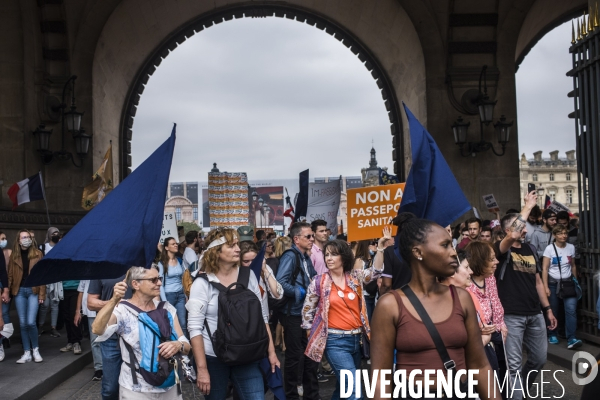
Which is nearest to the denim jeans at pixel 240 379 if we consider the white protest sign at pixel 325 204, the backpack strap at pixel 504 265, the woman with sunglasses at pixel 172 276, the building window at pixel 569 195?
the backpack strap at pixel 504 265

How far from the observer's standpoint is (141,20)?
59.3 ft

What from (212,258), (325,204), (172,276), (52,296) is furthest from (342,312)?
(325,204)

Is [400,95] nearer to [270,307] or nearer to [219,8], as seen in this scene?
[219,8]

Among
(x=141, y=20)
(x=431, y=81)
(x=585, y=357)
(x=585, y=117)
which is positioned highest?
(x=141, y=20)

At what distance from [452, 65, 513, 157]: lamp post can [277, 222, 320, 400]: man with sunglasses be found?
29.7 ft

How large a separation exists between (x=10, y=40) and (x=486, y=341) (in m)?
13.3

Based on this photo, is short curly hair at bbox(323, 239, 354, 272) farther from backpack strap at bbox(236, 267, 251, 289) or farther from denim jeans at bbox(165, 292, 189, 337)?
denim jeans at bbox(165, 292, 189, 337)

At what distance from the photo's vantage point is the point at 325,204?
13539 mm

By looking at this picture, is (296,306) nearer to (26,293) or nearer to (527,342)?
(527,342)

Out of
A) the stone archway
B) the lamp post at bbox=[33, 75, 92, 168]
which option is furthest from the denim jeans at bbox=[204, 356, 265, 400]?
the stone archway

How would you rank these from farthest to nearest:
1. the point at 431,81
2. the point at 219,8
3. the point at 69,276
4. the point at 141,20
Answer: the point at 219,8 → the point at 141,20 → the point at 431,81 → the point at 69,276

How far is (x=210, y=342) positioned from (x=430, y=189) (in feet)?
6.55

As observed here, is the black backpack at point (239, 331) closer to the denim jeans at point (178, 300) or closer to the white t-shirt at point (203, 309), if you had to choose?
the white t-shirt at point (203, 309)

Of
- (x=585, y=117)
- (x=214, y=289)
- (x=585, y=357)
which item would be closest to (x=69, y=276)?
(x=214, y=289)
